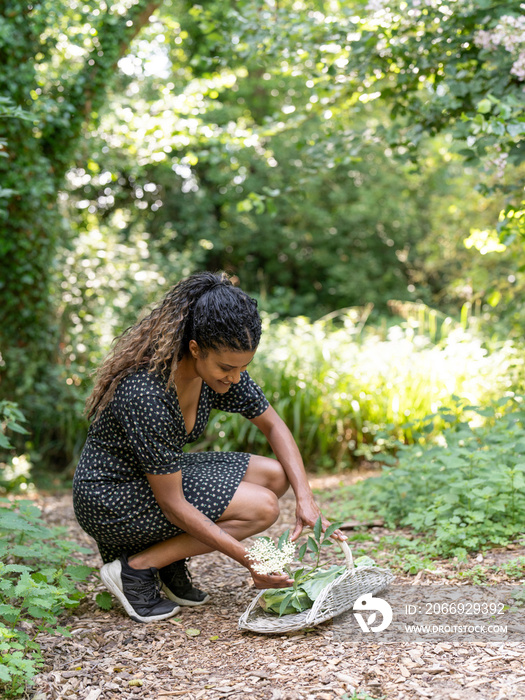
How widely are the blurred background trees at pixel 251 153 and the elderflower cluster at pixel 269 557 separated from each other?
177 cm

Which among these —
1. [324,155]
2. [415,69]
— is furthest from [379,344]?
[415,69]

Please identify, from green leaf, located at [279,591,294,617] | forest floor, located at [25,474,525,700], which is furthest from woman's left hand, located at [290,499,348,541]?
forest floor, located at [25,474,525,700]

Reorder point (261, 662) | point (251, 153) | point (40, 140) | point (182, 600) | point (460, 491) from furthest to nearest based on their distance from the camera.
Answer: point (251, 153), point (40, 140), point (460, 491), point (182, 600), point (261, 662)

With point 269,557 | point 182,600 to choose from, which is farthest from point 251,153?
point 269,557

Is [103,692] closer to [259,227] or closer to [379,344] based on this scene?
[379,344]

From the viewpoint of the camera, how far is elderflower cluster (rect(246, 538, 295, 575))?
197 cm

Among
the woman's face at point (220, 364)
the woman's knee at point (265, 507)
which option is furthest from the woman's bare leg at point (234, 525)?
the woman's face at point (220, 364)

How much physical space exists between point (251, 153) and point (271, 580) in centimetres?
836

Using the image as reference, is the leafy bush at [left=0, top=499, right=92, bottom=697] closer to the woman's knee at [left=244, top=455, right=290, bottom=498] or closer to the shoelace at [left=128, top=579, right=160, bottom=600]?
the shoelace at [left=128, top=579, right=160, bottom=600]

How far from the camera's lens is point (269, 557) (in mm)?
2006

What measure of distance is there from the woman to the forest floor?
0.49ft

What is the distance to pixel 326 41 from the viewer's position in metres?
3.64

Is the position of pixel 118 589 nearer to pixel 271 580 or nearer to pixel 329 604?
pixel 271 580

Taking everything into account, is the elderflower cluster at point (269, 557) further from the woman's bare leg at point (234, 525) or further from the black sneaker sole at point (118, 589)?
the black sneaker sole at point (118, 589)
